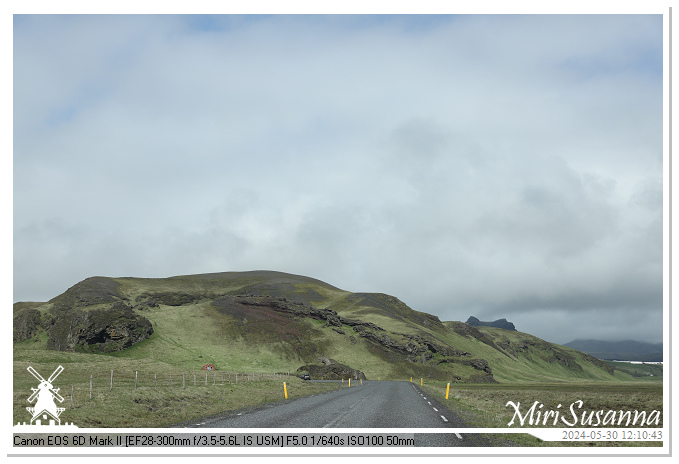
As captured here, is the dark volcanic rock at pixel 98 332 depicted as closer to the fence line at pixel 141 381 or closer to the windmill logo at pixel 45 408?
the fence line at pixel 141 381

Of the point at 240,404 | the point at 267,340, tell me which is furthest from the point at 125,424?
the point at 267,340

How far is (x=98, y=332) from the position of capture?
105438mm

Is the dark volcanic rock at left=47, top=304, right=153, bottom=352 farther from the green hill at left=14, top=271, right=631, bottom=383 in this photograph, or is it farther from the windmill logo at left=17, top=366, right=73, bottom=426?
the windmill logo at left=17, top=366, right=73, bottom=426

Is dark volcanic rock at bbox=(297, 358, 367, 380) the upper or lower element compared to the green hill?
lower

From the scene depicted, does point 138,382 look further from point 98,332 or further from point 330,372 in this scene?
point 98,332

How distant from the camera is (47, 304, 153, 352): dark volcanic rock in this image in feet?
338

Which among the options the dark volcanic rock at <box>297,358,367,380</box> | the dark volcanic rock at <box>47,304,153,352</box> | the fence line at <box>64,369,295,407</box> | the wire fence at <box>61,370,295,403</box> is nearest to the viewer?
the wire fence at <box>61,370,295,403</box>

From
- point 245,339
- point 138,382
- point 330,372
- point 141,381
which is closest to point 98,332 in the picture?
point 245,339

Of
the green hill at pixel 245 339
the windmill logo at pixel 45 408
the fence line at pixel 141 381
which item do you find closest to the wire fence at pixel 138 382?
the fence line at pixel 141 381

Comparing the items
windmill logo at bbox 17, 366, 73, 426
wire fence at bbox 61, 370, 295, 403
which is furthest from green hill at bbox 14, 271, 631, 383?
windmill logo at bbox 17, 366, 73, 426

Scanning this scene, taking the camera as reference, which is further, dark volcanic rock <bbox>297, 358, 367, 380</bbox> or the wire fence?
dark volcanic rock <bbox>297, 358, 367, 380</bbox>
